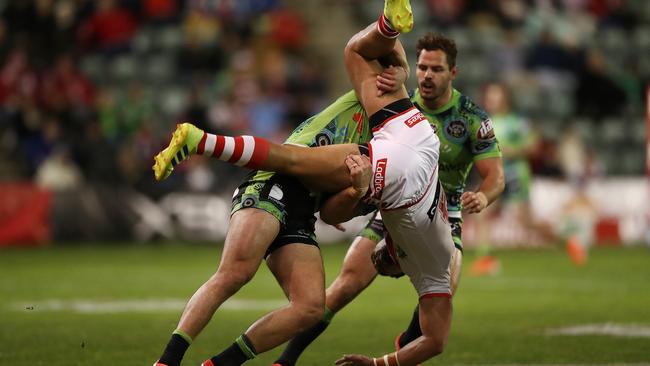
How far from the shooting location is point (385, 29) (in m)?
7.31

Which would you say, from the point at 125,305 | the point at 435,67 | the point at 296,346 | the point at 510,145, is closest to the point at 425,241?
the point at 296,346

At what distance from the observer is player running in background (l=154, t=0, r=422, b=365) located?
22.5 ft

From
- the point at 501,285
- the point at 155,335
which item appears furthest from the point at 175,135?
the point at 501,285

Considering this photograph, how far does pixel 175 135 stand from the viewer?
6.84 metres

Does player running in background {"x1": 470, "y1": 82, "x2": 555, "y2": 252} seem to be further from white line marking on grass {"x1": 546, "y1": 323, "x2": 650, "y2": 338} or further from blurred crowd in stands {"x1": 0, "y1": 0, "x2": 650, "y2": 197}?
white line marking on grass {"x1": 546, "y1": 323, "x2": 650, "y2": 338}

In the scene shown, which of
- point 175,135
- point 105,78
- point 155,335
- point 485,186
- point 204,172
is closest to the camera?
point 175,135

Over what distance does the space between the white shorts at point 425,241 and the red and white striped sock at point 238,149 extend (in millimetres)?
876

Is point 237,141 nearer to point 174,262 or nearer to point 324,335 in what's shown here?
point 324,335

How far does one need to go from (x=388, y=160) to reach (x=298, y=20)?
716 inches

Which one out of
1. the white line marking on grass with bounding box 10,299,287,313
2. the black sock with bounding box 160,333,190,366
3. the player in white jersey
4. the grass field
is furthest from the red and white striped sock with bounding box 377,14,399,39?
the white line marking on grass with bounding box 10,299,287,313

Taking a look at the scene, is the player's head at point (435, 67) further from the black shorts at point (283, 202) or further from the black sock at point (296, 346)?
the black sock at point (296, 346)

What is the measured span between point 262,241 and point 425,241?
3.49 ft

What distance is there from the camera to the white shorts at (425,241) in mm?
7199

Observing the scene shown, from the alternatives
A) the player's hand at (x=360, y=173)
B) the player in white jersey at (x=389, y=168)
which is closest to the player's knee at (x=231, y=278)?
the player in white jersey at (x=389, y=168)
